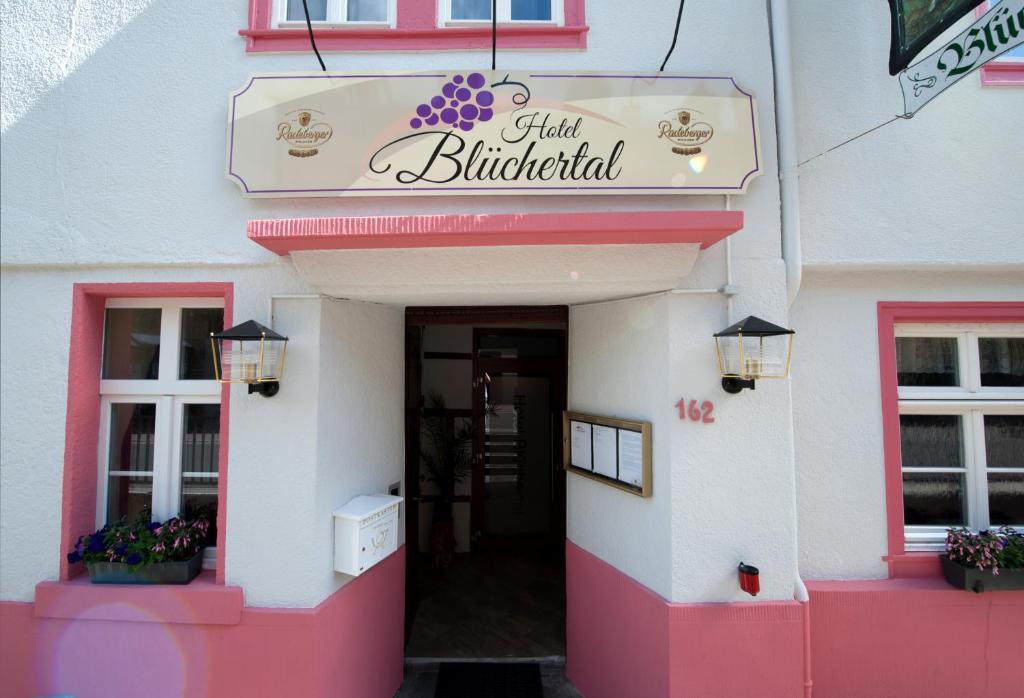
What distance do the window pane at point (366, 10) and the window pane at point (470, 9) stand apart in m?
0.52

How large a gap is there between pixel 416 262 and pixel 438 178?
1.90 ft

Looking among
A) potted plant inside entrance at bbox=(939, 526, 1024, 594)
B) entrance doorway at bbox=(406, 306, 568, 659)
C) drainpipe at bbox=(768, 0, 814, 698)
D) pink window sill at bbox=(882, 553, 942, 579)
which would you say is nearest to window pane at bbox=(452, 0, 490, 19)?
drainpipe at bbox=(768, 0, 814, 698)

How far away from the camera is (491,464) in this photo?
705 cm

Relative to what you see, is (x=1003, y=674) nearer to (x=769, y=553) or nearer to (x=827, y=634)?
(x=827, y=634)

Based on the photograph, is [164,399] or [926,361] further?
[926,361]

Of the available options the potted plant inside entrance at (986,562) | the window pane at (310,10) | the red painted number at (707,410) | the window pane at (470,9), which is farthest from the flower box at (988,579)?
the window pane at (310,10)

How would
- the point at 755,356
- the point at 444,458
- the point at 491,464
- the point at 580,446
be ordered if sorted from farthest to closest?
the point at 491,464 < the point at 444,458 < the point at 580,446 < the point at 755,356

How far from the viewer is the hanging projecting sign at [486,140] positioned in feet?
10.7

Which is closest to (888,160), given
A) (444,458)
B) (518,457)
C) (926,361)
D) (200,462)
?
(926,361)

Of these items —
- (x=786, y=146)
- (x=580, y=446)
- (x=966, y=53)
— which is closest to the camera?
(x=966, y=53)

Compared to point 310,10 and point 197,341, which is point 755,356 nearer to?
point 197,341

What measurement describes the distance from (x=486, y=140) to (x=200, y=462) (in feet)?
10.1

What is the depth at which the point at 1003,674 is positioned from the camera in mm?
3381

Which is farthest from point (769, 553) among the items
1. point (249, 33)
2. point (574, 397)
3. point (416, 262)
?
point (249, 33)
